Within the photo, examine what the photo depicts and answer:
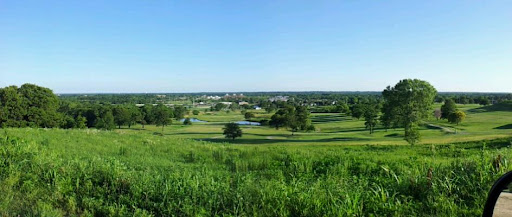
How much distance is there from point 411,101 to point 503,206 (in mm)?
48072

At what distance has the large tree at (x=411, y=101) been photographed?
148 ft

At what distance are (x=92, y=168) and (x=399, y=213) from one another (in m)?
5.72

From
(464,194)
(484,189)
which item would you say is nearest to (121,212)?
(464,194)

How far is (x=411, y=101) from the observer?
45281mm

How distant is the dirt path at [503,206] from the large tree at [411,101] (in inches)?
1845

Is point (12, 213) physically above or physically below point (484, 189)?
below

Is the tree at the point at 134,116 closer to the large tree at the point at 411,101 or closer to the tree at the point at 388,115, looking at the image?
the tree at the point at 388,115

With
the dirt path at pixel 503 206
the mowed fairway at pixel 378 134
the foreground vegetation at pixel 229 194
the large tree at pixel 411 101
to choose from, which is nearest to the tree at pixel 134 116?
the mowed fairway at pixel 378 134

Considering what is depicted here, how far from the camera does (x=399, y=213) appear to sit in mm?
4016

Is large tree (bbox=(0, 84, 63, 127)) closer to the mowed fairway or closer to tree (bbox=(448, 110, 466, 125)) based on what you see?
the mowed fairway

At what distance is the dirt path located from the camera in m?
2.21

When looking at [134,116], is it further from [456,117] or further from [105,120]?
[456,117]

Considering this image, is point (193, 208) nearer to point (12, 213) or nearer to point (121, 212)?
point (121, 212)

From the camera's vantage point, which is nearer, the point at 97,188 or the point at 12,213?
the point at 12,213
